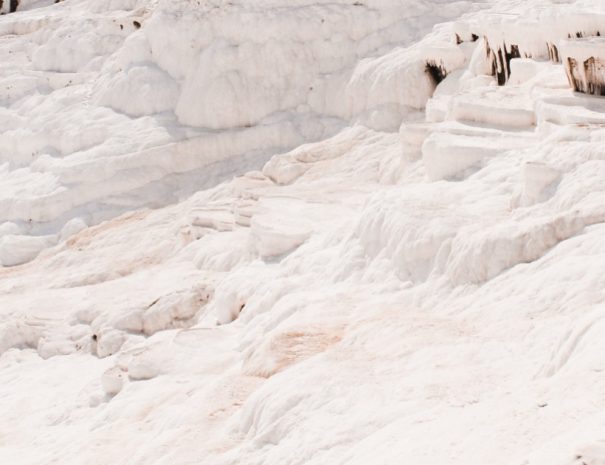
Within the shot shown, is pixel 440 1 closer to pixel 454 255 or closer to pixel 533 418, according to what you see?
pixel 454 255

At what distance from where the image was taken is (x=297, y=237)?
15086 millimetres

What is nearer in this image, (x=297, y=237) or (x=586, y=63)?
(x=586, y=63)

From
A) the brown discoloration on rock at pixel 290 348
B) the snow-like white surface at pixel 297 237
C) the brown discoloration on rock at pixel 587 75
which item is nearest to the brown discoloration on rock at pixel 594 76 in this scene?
the brown discoloration on rock at pixel 587 75

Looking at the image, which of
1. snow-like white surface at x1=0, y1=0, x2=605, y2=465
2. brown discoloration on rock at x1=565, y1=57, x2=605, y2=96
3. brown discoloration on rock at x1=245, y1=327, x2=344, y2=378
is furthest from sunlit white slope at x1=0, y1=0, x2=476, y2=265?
brown discoloration on rock at x1=245, y1=327, x2=344, y2=378

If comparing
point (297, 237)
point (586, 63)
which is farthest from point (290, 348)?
point (586, 63)

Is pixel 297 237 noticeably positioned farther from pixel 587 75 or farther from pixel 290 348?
pixel 587 75

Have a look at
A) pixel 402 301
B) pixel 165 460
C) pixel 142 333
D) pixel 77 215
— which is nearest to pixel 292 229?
pixel 142 333

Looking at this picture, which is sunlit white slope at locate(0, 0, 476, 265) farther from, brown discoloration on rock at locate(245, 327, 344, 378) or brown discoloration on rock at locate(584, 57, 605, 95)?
brown discoloration on rock at locate(245, 327, 344, 378)

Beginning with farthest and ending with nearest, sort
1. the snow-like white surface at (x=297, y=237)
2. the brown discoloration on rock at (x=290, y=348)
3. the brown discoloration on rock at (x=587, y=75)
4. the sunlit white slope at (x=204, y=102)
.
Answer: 1. the sunlit white slope at (x=204, y=102)
2. the brown discoloration on rock at (x=587, y=75)
3. the brown discoloration on rock at (x=290, y=348)
4. the snow-like white surface at (x=297, y=237)

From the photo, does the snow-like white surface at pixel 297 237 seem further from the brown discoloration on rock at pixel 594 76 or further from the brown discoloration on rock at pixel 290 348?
the brown discoloration on rock at pixel 594 76

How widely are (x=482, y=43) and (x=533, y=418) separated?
13634 millimetres

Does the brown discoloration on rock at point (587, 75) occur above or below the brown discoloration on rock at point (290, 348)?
above

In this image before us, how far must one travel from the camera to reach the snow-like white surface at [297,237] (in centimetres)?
859

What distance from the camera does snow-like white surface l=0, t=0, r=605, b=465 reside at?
8.59 metres
